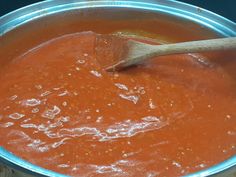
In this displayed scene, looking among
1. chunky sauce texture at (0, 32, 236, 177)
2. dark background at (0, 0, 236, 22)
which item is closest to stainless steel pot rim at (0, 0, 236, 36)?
chunky sauce texture at (0, 32, 236, 177)

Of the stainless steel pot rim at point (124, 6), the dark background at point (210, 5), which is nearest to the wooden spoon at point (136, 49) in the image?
the stainless steel pot rim at point (124, 6)

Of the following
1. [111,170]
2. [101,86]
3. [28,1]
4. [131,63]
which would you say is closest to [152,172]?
[111,170]

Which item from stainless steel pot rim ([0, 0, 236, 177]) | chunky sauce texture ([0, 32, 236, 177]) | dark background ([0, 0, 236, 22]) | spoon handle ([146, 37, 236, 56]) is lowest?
chunky sauce texture ([0, 32, 236, 177])

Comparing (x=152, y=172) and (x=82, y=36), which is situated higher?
(x=82, y=36)

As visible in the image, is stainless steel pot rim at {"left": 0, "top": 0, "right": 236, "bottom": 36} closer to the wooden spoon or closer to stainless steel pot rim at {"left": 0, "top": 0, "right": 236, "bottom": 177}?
stainless steel pot rim at {"left": 0, "top": 0, "right": 236, "bottom": 177}

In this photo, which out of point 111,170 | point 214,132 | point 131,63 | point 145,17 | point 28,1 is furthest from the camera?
point 28,1

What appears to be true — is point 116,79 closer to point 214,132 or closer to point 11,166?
point 214,132
